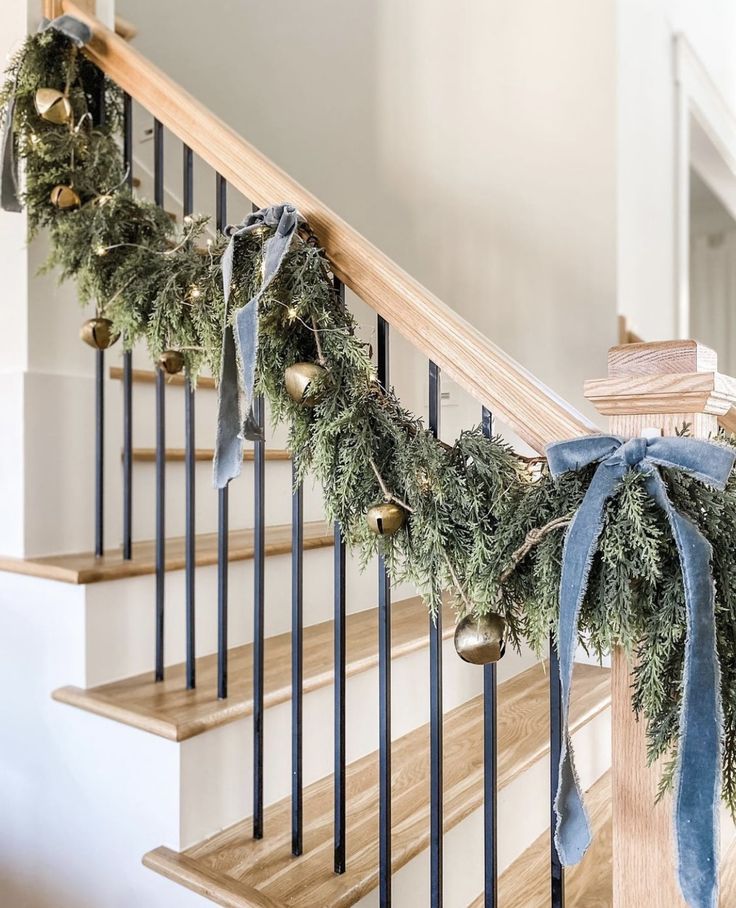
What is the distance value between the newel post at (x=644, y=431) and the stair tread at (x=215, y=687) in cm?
64

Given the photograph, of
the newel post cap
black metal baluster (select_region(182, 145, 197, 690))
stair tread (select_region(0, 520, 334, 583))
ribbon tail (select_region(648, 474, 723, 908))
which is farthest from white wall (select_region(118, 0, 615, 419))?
ribbon tail (select_region(648, 474, 723, 908))

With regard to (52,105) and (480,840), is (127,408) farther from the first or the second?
(480,840)

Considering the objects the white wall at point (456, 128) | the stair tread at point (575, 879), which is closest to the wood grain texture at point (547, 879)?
the stair tread at point (575, 879)

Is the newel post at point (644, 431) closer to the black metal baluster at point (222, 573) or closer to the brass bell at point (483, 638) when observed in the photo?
the brass bell at point (483, 638)

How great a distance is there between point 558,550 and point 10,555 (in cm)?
107

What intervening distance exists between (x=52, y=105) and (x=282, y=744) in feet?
3.98

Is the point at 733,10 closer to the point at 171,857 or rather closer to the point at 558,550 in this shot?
the point at 558,550

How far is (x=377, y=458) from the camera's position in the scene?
873 millimetres

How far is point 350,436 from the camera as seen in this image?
872 millimetres

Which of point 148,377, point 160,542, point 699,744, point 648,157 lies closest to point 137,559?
point 160,542

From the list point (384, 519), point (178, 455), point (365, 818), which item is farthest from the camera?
point (178, 455)

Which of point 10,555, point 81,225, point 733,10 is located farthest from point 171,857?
point 733,10

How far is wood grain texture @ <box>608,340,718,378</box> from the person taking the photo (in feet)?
2.31

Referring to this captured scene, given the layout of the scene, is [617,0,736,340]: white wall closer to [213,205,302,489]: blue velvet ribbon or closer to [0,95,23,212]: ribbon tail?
[213,205,302,489]: blue velvet ribbon
